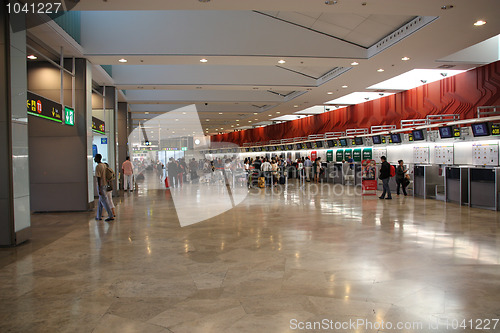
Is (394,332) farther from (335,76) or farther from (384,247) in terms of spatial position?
(335,76)

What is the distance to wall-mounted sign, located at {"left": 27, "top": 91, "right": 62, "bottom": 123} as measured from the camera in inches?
316

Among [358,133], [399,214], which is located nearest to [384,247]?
[399,214]

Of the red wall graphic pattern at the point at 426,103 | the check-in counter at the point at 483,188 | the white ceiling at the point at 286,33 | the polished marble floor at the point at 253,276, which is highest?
the white ceiling at the point at 286,33

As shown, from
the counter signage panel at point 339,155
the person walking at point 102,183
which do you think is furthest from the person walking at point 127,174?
the counter signage panel at point 339,155

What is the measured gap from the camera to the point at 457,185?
12.9 metres

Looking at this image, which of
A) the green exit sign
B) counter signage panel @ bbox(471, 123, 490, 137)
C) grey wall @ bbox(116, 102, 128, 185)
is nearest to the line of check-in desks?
counter signage panel @ bbox(471, 123, 490, 137)

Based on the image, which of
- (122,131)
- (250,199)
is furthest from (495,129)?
(122,131)

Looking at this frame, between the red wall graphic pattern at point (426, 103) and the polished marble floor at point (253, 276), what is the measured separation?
553 centimetres

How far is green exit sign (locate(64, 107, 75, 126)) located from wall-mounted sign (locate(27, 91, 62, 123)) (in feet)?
1.59

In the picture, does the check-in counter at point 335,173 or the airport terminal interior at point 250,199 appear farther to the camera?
the check-in counter at point 335,173

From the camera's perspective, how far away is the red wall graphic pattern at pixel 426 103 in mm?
12828

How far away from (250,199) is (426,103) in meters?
8.38

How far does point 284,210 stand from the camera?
38.0 ft

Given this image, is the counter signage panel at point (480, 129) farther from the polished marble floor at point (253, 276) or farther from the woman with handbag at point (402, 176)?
the woman with handbag at point (402, 176)
